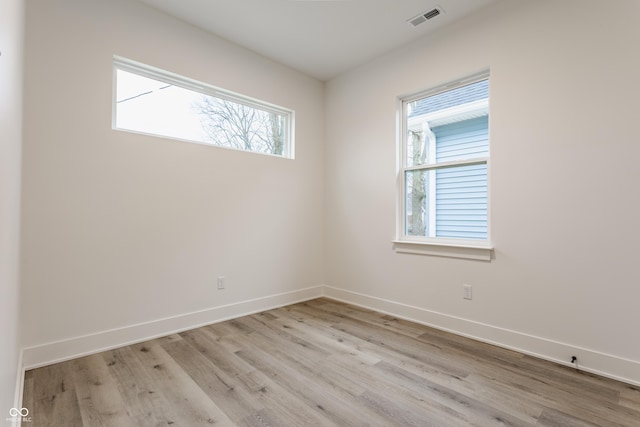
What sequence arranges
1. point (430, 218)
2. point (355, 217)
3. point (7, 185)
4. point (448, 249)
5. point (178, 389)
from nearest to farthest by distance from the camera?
point (7, 185) < point (178, 389) < point (448, 249) < point (430, 218) < point (355, 217)

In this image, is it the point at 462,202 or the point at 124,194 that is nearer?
the point at 124,194

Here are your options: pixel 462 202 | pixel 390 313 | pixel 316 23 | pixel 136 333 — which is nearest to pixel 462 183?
pixel 462 202

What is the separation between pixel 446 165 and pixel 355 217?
1.19 metres

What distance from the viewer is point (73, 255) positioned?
221 centimetres

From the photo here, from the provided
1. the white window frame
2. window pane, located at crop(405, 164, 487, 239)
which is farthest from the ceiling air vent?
window pane, located at crop(405, 164, 487, 239)

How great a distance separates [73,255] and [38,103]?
42.8 inches

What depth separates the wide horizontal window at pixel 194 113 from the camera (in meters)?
2.53

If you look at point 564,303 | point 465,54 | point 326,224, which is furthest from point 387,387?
A: point 465,54

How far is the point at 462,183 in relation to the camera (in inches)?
110

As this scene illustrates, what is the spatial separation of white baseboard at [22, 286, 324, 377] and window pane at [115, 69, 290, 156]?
5.37 ft

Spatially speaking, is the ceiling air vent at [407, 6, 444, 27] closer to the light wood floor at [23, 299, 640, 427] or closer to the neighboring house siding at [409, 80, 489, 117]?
the neighboring house siding at [409, 80, 489, 117]

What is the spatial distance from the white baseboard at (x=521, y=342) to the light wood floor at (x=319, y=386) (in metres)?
0.08

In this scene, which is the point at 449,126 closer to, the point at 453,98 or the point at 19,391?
the point at 453,98

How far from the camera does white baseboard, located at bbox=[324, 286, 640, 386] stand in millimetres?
1934
